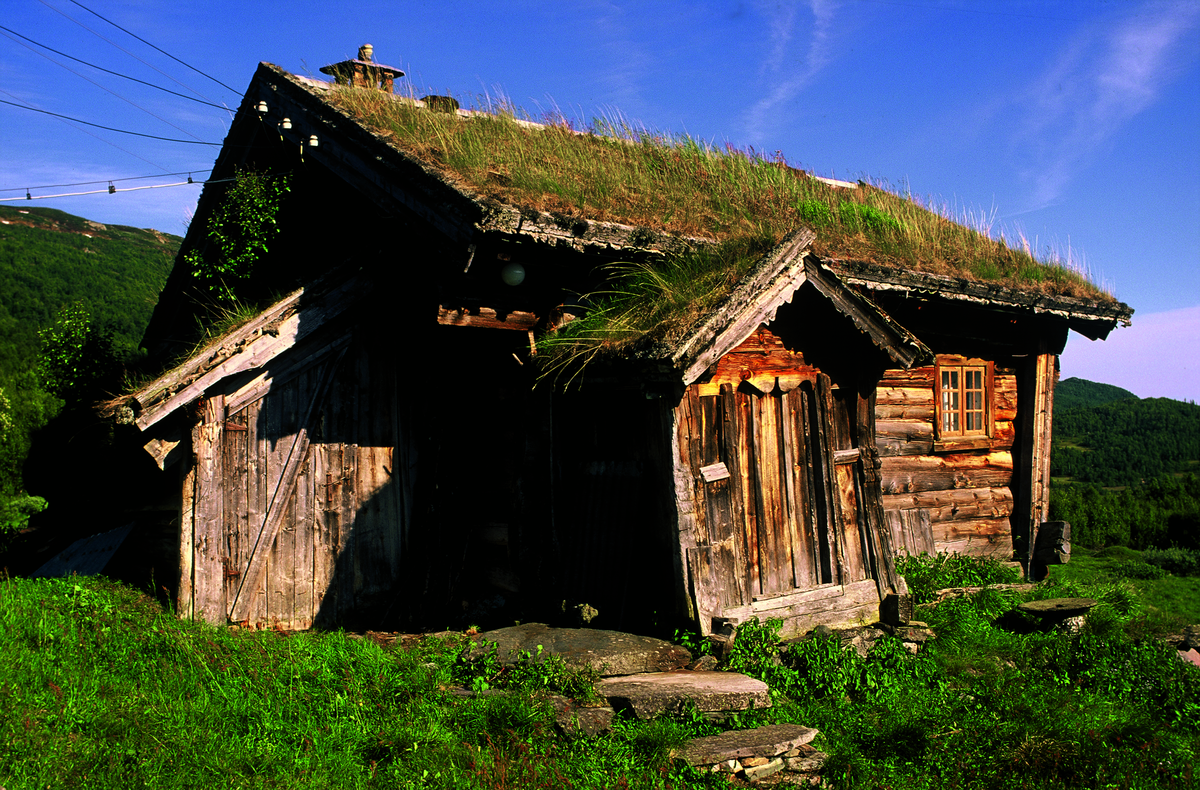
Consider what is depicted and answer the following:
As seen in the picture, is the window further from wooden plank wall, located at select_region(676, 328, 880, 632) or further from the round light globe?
the round light globe

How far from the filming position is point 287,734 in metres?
4.43

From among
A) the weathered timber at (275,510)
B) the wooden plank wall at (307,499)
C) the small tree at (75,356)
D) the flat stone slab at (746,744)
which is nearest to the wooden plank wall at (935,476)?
the flat stone slab at (746,744)

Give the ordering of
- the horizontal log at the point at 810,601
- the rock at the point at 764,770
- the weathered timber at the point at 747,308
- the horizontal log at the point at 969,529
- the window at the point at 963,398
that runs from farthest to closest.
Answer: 1. the window at the point at 963,398
2. the horizontal log at the point at 969,529
3. the horizontal log at the point at 810,601
4. the weathered timber at the point at 747,308
5. the rock at the point at 764,770

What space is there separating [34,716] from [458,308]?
4.07 meters

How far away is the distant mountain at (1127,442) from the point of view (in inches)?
1566

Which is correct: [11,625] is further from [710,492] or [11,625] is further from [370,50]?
[370,50]

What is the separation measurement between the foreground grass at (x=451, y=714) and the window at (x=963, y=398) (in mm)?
4121

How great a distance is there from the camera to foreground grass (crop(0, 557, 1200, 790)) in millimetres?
4059

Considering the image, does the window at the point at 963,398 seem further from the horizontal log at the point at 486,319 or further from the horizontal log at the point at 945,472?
the horizontal log at the point at 486,319

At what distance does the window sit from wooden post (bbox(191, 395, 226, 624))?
859 cm

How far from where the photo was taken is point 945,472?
1032cm

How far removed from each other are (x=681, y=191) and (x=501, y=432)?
13.1 feet

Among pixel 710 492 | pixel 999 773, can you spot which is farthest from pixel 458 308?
pixel 999 773

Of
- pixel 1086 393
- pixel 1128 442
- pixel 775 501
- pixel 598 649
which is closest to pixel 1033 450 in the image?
pixel 775 501
